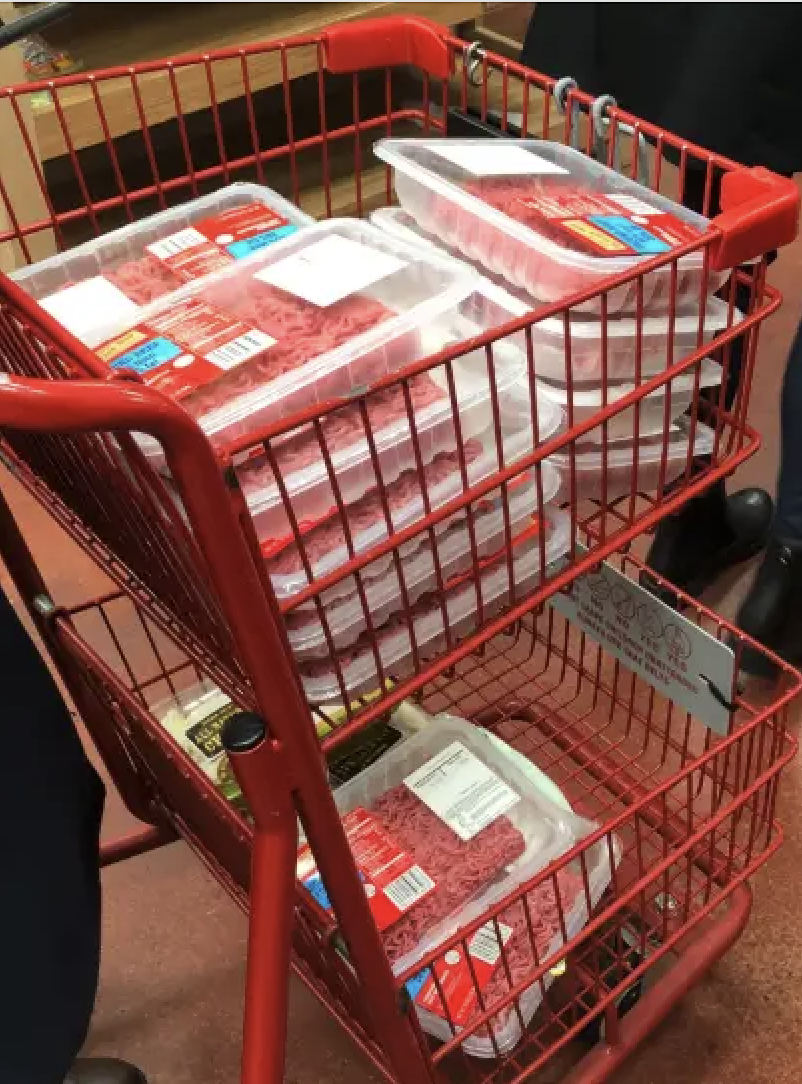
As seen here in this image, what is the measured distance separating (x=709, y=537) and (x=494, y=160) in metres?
0.89

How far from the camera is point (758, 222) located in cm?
66

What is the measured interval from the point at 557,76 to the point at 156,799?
102 cm

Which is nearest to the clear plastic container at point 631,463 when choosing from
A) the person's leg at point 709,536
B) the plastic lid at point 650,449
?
the plastic lid at point 650,449

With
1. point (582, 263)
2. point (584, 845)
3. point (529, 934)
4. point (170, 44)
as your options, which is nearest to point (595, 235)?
point (582, 263)

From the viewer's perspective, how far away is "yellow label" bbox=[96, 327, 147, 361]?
2.21ft

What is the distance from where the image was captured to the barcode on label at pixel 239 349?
2.14 feet

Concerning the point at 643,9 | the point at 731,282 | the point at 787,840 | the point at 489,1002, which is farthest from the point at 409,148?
the point at 787,840

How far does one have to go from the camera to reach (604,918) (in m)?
0.86

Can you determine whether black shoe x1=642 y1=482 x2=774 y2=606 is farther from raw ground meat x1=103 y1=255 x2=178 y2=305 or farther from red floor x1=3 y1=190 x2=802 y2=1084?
raw ground meat x1=103 y1=255 x2=178 y2=305

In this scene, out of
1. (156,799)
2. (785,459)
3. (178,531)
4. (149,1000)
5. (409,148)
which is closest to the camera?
(178,531)

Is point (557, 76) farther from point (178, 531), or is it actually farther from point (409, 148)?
point (178, 531)

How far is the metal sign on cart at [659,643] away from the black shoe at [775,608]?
512 millimetres

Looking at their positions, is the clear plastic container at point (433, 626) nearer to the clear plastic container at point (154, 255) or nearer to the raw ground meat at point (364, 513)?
the raw ground meat at point (364, 513)

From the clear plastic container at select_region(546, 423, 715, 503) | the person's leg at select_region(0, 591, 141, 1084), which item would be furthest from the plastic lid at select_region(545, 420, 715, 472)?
the person's leg at select_region(0, 591, 141, 1084)
